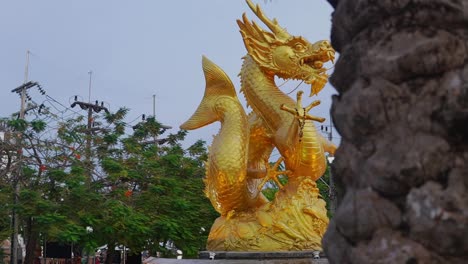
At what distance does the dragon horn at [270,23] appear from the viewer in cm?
873

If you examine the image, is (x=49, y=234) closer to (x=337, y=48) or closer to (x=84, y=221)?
(x=84, y=221)

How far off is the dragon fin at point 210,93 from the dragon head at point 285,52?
577mm

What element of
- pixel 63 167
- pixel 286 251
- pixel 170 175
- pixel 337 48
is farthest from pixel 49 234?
pixel 337 48

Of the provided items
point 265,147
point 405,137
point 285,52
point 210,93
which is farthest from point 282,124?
point 405,137

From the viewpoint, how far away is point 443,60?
5.70ft

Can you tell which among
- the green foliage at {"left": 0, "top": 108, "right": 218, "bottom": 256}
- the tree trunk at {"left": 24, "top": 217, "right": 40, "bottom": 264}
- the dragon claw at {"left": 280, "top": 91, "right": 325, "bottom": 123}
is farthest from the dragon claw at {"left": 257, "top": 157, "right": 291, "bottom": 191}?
the tree trunk at {"left": 24, "top": 217, "right": 40, "bottom": 264}

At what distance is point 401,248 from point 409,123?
0.37m

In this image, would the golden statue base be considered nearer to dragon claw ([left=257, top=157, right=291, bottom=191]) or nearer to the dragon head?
dragon claw ([left=257, top=157, right=291, bottom=191])

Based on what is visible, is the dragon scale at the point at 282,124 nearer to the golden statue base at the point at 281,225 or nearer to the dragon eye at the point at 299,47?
the golden statue base at the point at 281,225

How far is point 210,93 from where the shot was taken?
9.14 meters

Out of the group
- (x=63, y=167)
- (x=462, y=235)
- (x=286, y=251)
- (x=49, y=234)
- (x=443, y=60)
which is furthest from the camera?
(x=63, y=167)

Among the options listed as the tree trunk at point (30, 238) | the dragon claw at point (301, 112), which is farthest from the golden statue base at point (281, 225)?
the tree trunk at point (30, 238)

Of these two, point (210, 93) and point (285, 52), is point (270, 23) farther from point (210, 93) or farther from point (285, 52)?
point (210, 93)

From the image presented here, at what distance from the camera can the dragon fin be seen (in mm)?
8930
